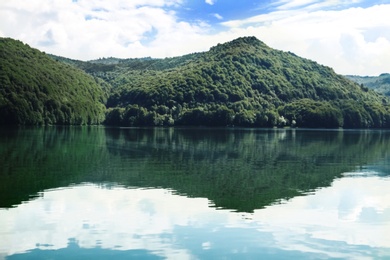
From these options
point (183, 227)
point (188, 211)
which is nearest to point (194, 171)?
point (188, 211)

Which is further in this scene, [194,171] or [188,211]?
[194,171]

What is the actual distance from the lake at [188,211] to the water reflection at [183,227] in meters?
0.06

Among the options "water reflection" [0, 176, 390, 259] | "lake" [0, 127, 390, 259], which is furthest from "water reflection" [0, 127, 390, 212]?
"water reflection" [0, 176, 390, 259]

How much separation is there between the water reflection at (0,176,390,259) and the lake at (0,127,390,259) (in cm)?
6

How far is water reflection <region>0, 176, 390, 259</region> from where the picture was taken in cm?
2245

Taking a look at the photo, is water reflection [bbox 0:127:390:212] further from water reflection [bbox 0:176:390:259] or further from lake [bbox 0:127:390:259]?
water reflection [bbox 0:176:390:259]

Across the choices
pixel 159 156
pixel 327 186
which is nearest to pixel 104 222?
pixel 327 186

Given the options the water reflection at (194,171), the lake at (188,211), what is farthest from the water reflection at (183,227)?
the water reflection at (194,171)

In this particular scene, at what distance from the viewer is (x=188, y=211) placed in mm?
30625

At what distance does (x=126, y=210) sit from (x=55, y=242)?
7769 millimetres

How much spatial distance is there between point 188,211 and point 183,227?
4.03 meters

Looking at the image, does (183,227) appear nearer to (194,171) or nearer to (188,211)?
(188,211)

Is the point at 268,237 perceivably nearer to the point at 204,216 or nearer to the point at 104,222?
the point at 204,216

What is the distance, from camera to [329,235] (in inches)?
1013
